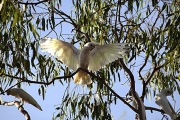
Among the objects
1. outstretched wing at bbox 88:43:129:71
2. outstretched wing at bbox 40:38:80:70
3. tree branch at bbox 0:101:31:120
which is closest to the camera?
tree branch at bbox 0:101:31:120

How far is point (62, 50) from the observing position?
3.37 metres

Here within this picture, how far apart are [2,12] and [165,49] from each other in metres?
1.34

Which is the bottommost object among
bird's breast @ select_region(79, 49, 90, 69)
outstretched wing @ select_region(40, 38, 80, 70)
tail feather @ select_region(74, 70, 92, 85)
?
tail feather @ select_region(74, 70, 92, 85)

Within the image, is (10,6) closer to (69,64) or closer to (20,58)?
(20,58)

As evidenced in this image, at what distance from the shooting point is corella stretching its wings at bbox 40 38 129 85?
309cm

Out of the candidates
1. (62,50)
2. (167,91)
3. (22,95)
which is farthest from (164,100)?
(22,95)

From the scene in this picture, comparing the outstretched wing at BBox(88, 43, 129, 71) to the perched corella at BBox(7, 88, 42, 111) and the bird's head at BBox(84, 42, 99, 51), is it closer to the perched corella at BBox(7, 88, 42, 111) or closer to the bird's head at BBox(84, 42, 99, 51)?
the bird's head at BBox(84, 42, 99, 51)

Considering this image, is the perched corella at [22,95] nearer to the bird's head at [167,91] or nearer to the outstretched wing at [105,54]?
the outstretched wing at [105,54]

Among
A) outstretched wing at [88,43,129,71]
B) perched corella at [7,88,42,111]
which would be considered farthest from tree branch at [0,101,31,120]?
outstretched wing at [88,43,129,71]

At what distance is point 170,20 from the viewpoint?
3.03 metres

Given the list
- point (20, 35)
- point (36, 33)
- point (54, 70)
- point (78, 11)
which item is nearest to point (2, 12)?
point (20, 35)

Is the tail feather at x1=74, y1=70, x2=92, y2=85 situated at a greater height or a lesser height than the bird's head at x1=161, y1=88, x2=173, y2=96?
greater

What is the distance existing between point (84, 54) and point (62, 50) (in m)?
0.29

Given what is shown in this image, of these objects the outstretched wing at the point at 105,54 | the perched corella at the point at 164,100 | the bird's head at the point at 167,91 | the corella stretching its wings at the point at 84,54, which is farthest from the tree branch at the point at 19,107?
the bird's head at the point at 167,91
